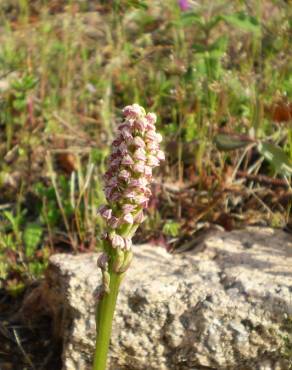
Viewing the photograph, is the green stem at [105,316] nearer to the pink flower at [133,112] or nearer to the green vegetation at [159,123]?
the pink flower at [133,112]

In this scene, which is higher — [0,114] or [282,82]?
[282,82]

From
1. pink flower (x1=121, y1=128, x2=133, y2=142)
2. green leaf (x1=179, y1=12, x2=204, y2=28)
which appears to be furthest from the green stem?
green leaf (x1=179, y1=12, x2=204, y2=28)

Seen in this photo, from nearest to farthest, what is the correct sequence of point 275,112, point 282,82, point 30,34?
point 275,112
point 282,82
point 30,34

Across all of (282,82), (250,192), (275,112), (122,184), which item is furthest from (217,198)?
(122,184)

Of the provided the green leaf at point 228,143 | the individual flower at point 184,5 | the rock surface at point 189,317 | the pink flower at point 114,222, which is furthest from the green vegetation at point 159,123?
the pink flower at point 114,222

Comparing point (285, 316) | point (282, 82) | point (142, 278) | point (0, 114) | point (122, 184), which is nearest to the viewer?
point (122, 184)

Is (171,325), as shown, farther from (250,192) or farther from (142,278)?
(250,192)

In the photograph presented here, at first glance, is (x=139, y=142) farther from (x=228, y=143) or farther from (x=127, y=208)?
(x=228, y=143)

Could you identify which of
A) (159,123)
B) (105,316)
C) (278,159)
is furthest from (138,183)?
(159,123)

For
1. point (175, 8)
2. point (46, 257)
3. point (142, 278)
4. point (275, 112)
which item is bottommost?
point (46, 257)
